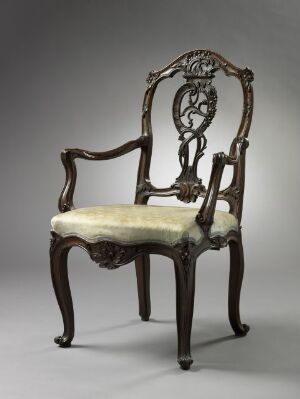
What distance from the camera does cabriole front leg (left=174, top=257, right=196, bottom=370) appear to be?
129 inches

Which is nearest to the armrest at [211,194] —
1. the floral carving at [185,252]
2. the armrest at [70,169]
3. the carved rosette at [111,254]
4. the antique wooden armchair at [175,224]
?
the antique wooden armchair at [175,224]

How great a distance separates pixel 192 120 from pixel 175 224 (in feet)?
3.02

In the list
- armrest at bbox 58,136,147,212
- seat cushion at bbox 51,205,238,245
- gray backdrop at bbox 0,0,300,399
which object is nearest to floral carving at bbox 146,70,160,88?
armrest at bbox 58,136,147,212

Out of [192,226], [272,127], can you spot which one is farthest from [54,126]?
[192,226]

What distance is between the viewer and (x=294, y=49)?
566cm

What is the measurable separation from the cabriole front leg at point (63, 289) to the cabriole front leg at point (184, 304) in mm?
553

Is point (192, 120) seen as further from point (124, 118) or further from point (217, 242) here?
point (124, 118)

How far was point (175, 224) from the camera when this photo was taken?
129 inches

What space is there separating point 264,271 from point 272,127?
1101mm

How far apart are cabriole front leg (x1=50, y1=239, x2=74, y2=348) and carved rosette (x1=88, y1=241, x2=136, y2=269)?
0.73 ft

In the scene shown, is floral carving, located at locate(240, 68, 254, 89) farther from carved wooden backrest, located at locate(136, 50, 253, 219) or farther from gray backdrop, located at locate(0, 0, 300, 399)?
gray backdrop, located at locate(0, 0, 300, 399)

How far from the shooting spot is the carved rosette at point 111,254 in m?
3.37

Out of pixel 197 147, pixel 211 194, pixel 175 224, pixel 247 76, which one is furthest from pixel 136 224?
pixel 247 76

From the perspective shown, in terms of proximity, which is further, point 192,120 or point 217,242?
point 192,120
